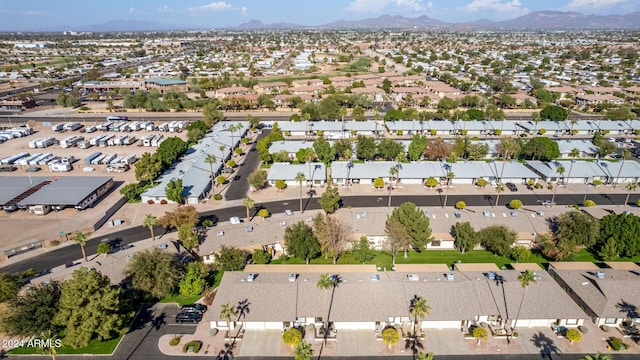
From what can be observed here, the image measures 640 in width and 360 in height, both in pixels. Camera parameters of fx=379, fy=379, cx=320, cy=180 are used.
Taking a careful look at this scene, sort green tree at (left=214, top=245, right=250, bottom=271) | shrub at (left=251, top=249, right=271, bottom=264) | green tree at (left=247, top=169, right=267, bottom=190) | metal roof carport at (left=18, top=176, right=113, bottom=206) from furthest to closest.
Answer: green tree at (left=247, top=169, right=267, bottom=190), metal roof carport at (left=18, top=176, right=113, bottom=206), shrub at (left=251, top=249, right=271, bottom=264), green tree at (left=214, top=245, right=250, bottom=271)

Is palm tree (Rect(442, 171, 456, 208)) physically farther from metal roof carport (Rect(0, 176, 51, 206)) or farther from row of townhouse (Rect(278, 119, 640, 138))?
metal roof carport (Rect(0, 176, 51, 206))

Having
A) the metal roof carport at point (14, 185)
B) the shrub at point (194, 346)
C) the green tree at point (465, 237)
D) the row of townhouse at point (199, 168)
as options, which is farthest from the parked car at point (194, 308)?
the metal roof carport at point (14, 185)

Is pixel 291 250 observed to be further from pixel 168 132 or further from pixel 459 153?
pixel 168 132

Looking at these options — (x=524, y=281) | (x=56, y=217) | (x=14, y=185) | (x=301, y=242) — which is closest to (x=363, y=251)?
(x=301, y=242)

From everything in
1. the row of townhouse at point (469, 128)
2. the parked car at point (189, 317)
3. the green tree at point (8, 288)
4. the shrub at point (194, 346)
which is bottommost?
the shrub at point (194, 346)

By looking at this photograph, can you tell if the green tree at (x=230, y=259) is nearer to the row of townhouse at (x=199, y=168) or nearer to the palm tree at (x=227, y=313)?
the palm tree at (x=227, y=313)

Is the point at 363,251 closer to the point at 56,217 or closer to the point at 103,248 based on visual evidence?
the point at 103,248

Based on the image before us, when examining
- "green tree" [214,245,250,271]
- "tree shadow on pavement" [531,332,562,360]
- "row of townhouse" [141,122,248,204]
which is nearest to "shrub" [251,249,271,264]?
"green tree" [214,245,250,271]
